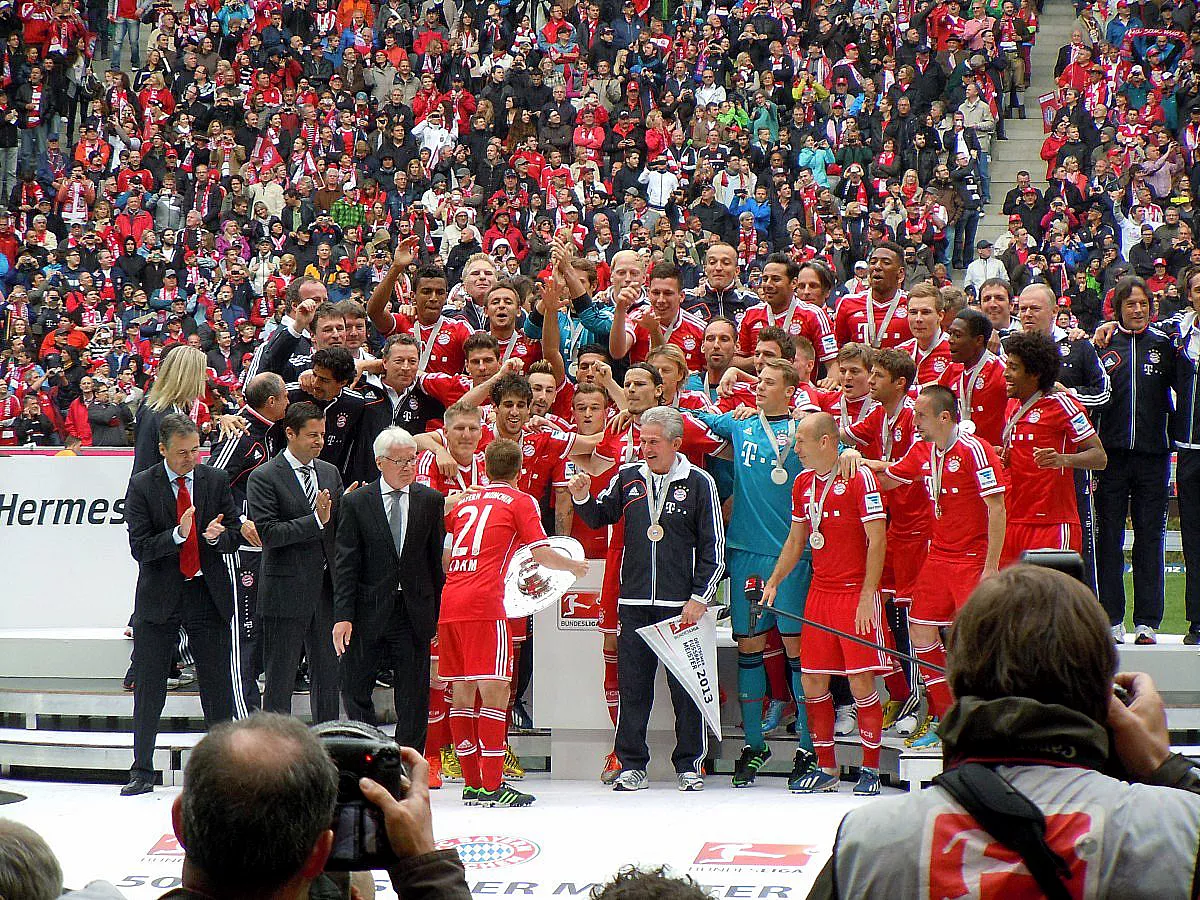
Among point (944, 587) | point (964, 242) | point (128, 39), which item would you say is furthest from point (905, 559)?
point (128, 39)

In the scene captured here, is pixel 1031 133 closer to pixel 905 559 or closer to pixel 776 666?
pixel 905 559

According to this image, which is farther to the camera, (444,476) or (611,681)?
(444,476)

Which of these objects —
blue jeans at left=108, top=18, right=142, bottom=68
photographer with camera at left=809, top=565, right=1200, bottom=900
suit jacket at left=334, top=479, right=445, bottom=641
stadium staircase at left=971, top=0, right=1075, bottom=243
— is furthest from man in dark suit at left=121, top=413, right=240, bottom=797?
blue jeans at left=108, top=18, right=142, bottom=68

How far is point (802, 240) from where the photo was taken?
63.4 ft

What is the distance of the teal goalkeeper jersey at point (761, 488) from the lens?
8641mm

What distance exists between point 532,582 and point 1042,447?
124 inches

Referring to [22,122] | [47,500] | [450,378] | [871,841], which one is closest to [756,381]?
[450,378]

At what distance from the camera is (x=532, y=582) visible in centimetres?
799

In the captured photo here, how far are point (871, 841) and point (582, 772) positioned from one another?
261 inches

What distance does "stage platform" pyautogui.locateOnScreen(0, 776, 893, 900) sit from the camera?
21.4 feet

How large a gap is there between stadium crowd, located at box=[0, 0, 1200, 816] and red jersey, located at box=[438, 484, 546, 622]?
63cm

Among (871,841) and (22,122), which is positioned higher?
(22,122)

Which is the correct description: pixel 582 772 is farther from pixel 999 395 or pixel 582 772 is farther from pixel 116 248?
pixel 116 248

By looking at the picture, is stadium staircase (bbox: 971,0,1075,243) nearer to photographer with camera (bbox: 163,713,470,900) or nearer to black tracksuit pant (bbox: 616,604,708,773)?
black tracksuit pant (bbox: 616,604,708,773)
